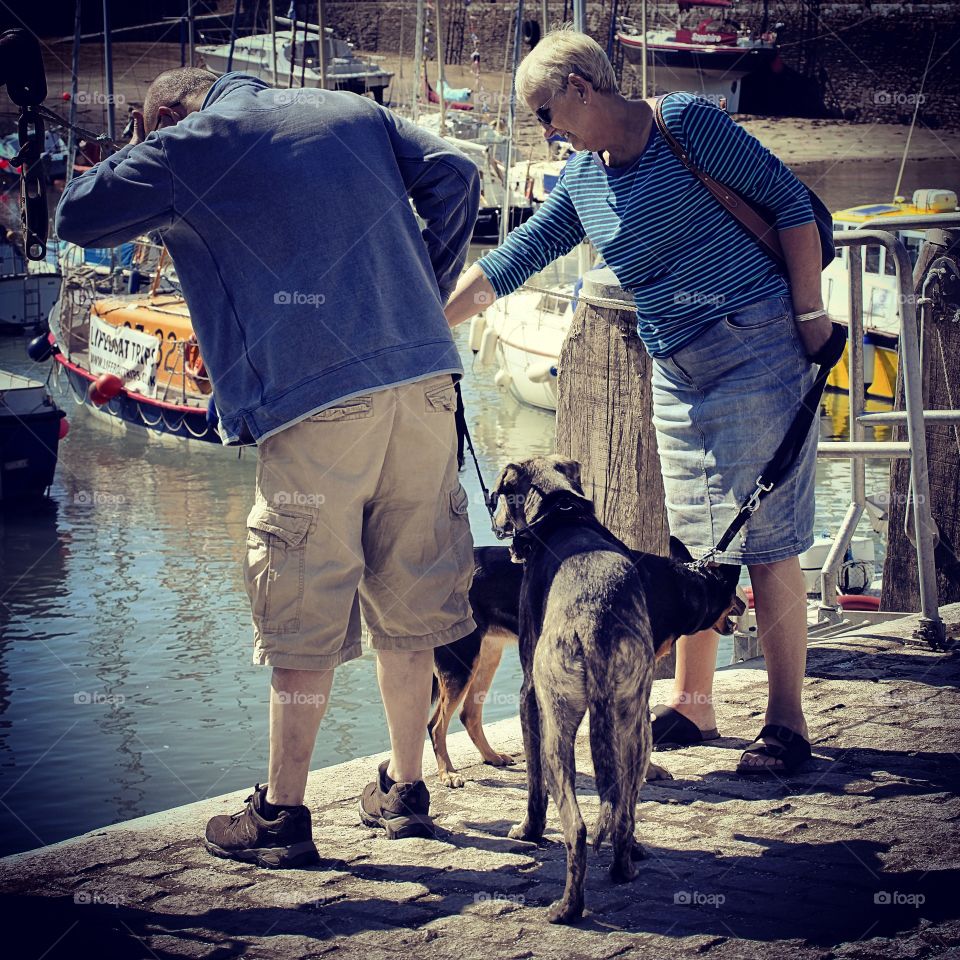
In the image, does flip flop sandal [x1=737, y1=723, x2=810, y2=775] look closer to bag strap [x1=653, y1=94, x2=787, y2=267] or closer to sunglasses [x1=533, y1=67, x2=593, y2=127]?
bag strap [x1=653, y1=94, x2=787, y2=267]

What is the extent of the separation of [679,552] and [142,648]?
32.0ft

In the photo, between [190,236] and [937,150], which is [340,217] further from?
[937,150]

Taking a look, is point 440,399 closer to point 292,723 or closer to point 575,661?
point 575,661

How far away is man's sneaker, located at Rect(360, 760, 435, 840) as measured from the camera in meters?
3.65

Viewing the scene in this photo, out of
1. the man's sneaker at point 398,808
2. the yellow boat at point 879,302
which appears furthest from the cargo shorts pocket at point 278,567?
the yellow boat at point 879,302

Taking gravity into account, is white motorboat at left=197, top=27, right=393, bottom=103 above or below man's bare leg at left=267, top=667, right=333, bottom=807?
above

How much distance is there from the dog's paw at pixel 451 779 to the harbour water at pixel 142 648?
17 cm

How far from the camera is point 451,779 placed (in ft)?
13.7

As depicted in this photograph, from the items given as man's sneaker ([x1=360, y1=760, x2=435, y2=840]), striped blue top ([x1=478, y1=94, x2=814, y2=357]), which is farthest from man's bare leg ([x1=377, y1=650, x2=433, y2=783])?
striped blue top ([x1=478, y1=94, x2=814, y2=357])

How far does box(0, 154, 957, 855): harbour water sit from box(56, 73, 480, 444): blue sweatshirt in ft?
5.22

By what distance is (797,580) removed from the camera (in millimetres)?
4098

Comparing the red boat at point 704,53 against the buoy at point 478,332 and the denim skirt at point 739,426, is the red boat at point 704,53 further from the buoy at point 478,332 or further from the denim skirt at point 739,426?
the denim skirt at point 739,426

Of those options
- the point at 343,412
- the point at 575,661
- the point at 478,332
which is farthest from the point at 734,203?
the point at 478,332

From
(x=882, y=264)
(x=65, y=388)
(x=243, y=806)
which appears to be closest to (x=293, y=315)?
(x=243, y=806)
